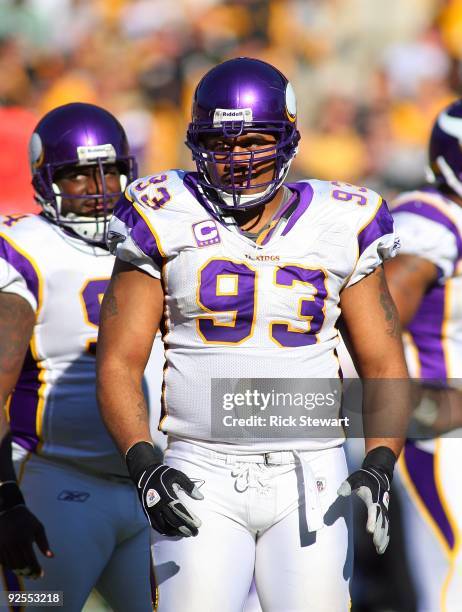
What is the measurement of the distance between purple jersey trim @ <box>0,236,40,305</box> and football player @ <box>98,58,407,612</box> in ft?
2.04

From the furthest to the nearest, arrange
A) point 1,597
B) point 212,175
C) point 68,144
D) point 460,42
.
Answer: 1. point 460,42
2. point 68,144
3. point 1,597
4. point 212,175

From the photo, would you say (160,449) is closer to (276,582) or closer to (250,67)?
(276,582)

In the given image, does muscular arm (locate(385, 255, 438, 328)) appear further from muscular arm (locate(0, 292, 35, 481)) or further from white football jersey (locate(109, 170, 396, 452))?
muscular arm (locate(0, 292, 35, 481))

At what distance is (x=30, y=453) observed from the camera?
3.45 meters

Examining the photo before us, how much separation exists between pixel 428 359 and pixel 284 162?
4.82 ft

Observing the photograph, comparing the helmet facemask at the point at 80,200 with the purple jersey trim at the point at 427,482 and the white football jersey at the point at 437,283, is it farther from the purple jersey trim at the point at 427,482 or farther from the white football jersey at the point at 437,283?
the purple jersey trim at the point at 427,482

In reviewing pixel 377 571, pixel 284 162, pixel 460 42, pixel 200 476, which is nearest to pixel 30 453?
pixel 200 476

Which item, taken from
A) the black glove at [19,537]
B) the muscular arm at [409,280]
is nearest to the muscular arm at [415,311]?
the muscular arm at [409,280]

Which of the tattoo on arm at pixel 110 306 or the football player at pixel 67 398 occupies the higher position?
the tattoo on arm at pixel 110 306

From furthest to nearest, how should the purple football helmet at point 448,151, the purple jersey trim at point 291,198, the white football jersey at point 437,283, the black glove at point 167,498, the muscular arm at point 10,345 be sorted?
the purple football helmet at point 448,151 < the white football jersey at point 437,283 < the muscular arm at point 10,345 < the purple jersey trim at point 291,198 < the black glove at point 167,498

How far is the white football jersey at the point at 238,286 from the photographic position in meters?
2.68

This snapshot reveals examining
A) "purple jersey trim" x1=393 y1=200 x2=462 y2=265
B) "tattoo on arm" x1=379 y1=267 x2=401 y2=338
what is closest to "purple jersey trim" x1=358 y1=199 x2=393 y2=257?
"tattoo on arm" x1=379 y1=267 x2=401 y2=338

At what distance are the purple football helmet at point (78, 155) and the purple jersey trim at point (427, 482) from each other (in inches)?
56.0

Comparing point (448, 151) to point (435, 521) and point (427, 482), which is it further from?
point (435, 521)
